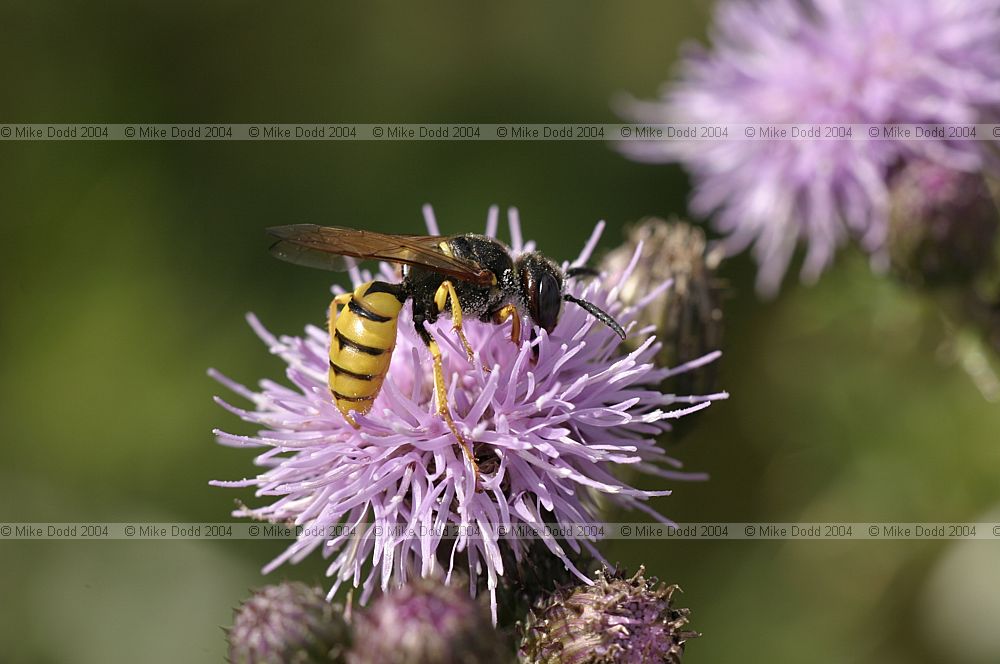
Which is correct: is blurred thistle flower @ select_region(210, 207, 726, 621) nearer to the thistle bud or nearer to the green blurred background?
the thistle bud

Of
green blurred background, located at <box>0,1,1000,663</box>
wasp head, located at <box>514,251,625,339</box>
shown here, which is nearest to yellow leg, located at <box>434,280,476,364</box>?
wasp head, located at <box>514,251,625,339</box>

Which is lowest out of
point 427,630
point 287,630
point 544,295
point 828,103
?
point 427,630

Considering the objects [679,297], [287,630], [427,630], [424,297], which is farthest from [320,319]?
[427,630]

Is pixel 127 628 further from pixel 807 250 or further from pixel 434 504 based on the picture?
pixel 807 250

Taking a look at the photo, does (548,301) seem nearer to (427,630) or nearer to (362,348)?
(362,348)

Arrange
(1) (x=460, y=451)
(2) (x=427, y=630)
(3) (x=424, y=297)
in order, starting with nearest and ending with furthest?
(2) (x=427, y=630) < (1) (x=460, y=451) < (3) (x=424, y=297)

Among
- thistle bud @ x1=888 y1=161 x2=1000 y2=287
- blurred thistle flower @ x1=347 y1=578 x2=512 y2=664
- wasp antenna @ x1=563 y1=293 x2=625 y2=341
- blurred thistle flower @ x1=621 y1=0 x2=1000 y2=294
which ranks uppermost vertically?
blurred thistle flower @ x1=621 y1=0 x2=1000 y2=294

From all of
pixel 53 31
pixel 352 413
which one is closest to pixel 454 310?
pixel 352 413
